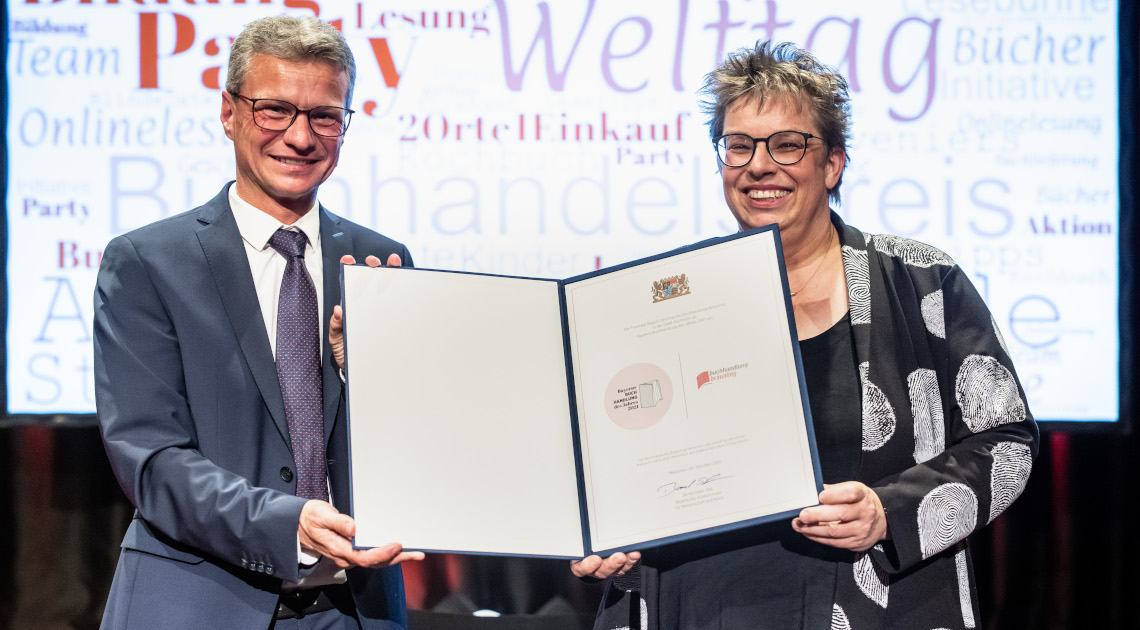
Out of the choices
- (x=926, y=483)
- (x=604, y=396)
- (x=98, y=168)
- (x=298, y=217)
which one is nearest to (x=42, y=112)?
(x=98, y=168)

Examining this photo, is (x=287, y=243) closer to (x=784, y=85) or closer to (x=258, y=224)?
(x=258, y=224)

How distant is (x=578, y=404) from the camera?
141 centimetres

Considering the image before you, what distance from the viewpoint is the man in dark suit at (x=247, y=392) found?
134 centimetres

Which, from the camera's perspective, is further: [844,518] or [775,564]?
[775,564]

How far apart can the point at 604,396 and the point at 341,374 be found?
46cm

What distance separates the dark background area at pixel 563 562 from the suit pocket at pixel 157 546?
1707 millimetres

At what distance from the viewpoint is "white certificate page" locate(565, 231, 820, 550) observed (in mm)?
1290

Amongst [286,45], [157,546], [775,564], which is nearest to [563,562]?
[775,564]

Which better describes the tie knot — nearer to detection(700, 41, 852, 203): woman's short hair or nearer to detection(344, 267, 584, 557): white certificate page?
detection(344, 267, 584, 557): white certificate page

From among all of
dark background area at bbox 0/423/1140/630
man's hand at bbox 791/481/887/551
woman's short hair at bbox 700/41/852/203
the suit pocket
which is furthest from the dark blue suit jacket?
dark background area at bbox 0/423/1140/630

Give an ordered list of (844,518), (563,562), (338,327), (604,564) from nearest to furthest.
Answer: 1. (844,518)
2. (604,564)
3. (338,327)
4. (563,562)

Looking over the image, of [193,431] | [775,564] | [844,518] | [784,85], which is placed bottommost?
[775,564]

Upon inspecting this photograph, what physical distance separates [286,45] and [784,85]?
854 mm
